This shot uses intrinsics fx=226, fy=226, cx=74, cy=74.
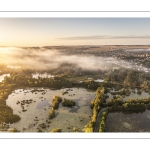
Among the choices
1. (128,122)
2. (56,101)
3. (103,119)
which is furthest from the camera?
(56,101)

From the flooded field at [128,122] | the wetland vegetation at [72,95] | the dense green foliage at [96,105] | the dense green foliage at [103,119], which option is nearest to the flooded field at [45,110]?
the wetland vegetation at [72,95]

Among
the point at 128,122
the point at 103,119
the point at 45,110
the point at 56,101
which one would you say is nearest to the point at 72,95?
the point at 56,101

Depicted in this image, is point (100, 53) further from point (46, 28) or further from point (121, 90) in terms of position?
point (46, 28)

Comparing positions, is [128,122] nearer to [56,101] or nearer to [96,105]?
[96,105]

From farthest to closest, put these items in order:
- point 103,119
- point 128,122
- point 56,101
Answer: point 56,101, point 128,122, point 103,119
